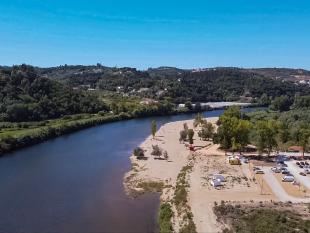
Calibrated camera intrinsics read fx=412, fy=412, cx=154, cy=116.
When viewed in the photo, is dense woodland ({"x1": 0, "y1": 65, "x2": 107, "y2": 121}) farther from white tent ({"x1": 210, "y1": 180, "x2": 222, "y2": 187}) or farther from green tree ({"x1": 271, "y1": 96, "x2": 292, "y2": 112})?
white tent ({"x1": 210, "y1": 180, "x2": 222, "y2": 187})

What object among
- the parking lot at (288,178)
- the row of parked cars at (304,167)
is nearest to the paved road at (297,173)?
the parking lot at (288,178)

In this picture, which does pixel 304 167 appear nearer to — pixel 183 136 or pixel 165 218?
pixel 165 218

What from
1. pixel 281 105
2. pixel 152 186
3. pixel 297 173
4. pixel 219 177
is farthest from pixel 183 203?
pixel 281 105

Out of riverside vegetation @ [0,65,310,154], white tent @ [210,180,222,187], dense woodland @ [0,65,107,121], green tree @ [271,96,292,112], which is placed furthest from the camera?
green tree @ [271,96,292,112]

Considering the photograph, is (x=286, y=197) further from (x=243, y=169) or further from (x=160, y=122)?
(x=160, y=122)

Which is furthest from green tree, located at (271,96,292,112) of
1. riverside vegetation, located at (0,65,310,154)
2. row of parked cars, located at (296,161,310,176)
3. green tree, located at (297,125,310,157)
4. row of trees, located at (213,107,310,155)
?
row of parked cars, located at (296,161,310,176)

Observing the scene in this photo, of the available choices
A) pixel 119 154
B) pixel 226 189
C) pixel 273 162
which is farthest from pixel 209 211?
pixel 119 154

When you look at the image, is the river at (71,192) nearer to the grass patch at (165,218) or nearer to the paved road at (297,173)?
the grass patch at (165,218)
